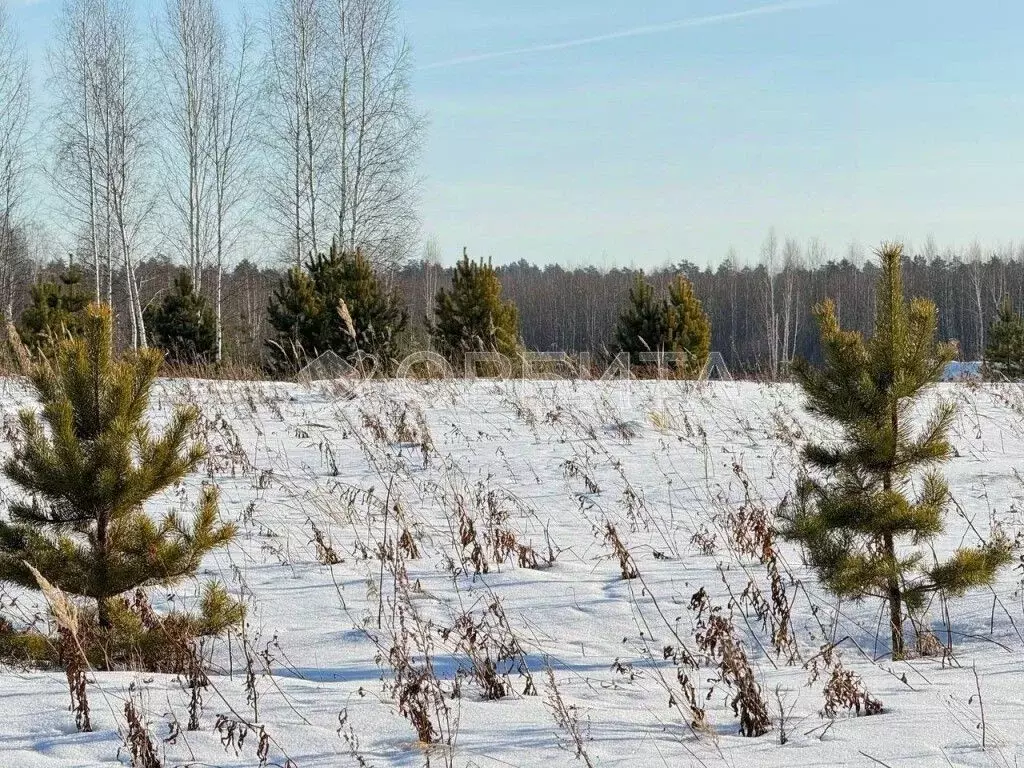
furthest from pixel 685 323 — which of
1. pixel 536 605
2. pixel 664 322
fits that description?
pixel 536 605

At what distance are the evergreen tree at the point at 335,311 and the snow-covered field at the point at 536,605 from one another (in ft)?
23.1

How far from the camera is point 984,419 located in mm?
8859

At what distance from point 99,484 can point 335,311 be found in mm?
13256

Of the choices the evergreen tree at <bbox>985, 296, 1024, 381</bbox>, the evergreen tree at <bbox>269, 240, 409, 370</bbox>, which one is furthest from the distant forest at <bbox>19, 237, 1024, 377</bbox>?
the evergreen tree at <bbox>269, 240, 409, 370</bbox>

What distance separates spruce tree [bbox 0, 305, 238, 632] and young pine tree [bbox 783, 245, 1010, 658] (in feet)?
7.85

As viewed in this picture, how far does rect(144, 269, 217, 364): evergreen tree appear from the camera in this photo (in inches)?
898

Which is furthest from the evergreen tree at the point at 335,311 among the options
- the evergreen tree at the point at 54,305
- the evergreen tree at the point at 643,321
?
the evergreen tree at the point at 643,321

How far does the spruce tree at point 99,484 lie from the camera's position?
3.72 meters

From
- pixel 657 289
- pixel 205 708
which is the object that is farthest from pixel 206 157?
pixel 657 289

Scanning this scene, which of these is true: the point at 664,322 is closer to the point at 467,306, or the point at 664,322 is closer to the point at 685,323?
the point at 685,323

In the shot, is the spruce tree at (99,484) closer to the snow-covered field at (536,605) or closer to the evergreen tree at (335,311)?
the snow-covered field at (536,605)

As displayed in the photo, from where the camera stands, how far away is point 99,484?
3711 mm

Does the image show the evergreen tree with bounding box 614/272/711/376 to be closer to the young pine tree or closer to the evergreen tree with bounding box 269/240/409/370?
the evergreen tree with bounding box 269/240/409/370

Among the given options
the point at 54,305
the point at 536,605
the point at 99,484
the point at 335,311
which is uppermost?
the point at 54,305
